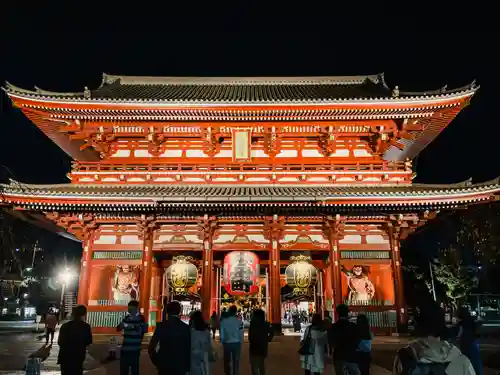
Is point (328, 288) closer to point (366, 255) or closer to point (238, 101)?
point (366, 255)

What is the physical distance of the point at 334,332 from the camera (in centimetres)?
632

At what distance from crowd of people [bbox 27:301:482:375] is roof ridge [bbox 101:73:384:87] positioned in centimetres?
1969

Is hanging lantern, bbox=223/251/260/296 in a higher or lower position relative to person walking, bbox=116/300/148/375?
higher

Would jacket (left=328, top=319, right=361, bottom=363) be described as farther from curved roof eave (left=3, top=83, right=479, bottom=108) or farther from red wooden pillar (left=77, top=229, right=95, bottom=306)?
red wooden pillar (left=77, top=229, right=95, bottom=306)

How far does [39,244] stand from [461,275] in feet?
168

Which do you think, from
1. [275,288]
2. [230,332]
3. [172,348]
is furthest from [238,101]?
[172,348]

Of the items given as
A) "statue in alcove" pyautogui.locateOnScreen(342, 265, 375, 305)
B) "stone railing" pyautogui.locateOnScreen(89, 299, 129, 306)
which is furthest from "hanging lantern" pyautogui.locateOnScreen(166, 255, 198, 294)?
"statue in alcove" pyautogui.locateOnScreen(342, 265, 375, 305)

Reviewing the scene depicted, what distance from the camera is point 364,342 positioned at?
7.23m

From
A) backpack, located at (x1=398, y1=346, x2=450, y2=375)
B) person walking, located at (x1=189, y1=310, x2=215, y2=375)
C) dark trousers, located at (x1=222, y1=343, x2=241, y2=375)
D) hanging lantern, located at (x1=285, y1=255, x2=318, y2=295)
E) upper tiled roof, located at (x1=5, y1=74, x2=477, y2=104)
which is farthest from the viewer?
upper tiled roof, located at (x1=5, y1=74, x2=477, y2=104)

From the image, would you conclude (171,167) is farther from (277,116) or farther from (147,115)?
(277,116)

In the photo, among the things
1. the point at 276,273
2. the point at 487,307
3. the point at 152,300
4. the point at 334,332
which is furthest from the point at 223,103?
the point at 487,307

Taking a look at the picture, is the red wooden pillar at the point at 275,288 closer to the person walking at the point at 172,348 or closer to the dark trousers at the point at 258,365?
the dark trousers at the point at 258,365

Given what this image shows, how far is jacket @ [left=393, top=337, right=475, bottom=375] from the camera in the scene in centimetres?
317

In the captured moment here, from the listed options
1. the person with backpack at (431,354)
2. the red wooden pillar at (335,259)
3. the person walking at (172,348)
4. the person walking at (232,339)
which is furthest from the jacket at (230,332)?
the red wooden pillar at (335,259)
